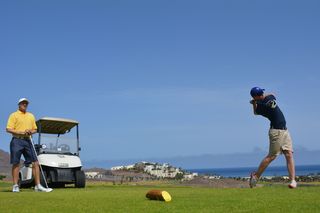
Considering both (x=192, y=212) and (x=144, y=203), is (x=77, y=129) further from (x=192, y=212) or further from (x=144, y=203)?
(x=192, y=212)

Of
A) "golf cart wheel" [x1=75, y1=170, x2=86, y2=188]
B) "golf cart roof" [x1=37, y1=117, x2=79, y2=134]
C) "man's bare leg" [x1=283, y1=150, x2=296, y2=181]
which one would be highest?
"golf cart roof" [x1=37, y1=117, x2=79, y2=134]

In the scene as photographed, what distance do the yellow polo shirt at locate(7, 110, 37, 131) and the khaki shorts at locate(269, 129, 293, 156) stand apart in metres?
6.09

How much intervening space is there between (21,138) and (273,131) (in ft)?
20.7

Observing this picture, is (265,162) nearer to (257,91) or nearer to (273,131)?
(273,131)

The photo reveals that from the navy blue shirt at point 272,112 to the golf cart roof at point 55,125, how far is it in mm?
8463

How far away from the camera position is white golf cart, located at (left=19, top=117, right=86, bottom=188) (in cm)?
1606

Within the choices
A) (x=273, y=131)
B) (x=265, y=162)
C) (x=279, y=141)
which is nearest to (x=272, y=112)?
(x=273, y=131)

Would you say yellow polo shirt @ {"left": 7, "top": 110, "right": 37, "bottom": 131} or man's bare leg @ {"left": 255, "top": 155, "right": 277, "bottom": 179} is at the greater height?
yellow polo shirt @ {"left": 7, "top": 110, "right": 37, "bottom": 131}

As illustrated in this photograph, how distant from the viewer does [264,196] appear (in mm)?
9062

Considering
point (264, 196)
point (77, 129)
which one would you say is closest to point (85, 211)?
point (264, 196)

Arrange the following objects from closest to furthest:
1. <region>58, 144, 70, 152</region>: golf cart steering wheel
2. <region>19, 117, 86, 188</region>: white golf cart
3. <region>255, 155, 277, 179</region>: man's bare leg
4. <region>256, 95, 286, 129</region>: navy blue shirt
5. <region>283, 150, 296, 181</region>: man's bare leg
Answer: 1. <region>283, 150, 296, 181</region>: man's bare leg
2. <region>255, 155, 277, 179</region>: man's bare leg
3. <region>256, 95, 286, 129</region>: navy blue shirt
4. <region>19, 117, 86, 188</region>: white golf cart
5. <region>58, 144, 70, 152</region>: golf cart steering wheel

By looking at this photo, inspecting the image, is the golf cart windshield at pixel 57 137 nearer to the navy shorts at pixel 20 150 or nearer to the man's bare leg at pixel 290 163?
the navy shorts at pixel 20 150

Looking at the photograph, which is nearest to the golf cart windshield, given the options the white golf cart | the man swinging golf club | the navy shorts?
the white golf cart

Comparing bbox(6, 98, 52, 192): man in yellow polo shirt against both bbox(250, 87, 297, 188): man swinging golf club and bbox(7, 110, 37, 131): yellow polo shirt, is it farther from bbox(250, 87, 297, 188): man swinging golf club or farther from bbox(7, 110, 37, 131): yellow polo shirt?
bbox(250, 87, 297, 188): man swinging golf club
